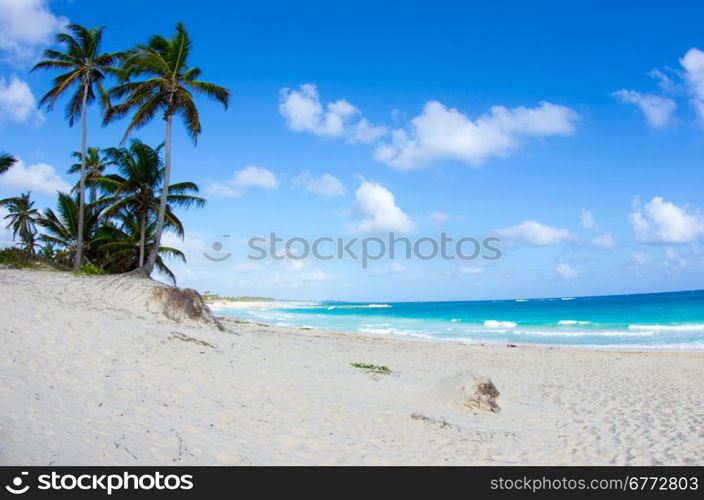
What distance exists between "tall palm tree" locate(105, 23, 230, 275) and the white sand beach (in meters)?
9.29

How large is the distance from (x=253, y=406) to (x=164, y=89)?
55.2 ft

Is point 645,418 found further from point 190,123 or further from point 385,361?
point 190,123

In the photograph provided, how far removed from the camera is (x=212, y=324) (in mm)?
14227

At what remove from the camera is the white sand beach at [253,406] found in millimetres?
4948

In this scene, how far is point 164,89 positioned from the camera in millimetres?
19391

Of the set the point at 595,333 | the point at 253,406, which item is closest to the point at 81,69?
the point at 253,406

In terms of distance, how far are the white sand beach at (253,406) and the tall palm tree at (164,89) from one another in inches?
366

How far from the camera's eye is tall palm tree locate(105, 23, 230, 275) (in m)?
19.1

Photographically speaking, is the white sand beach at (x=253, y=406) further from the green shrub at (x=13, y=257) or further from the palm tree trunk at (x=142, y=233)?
the palm tree trunk at (x=142, y=233)

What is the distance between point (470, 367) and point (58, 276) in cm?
1408

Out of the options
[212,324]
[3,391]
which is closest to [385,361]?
[212,324]
